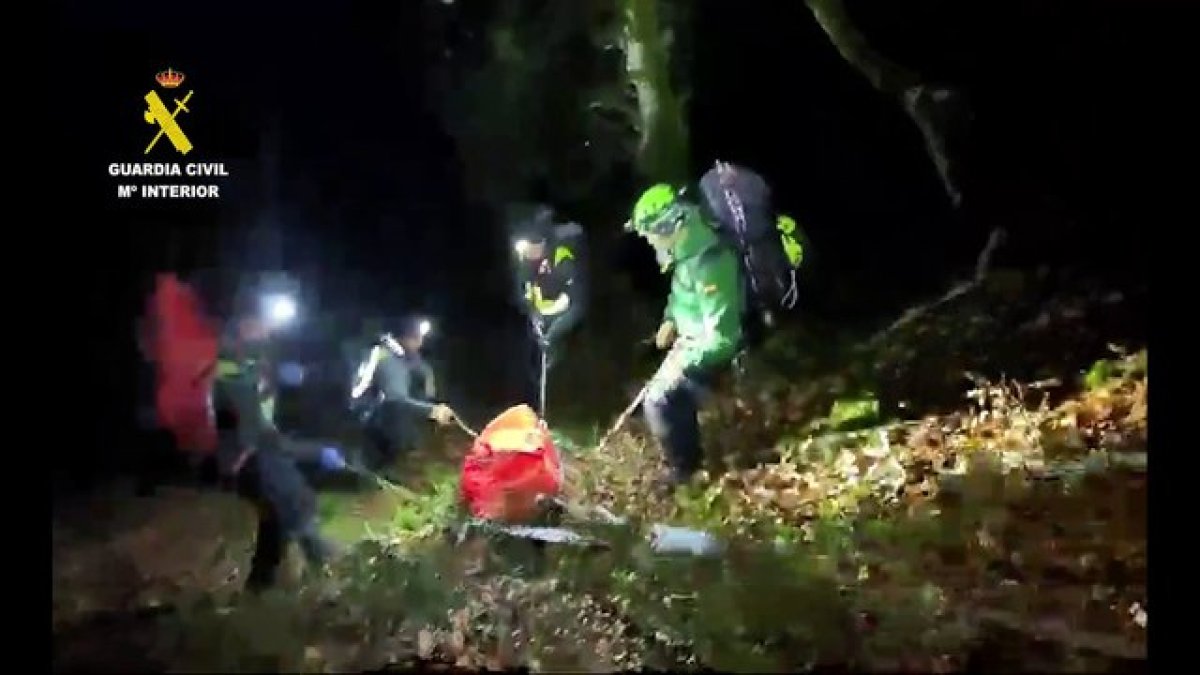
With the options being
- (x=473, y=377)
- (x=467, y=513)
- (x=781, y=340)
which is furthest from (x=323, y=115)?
(x=781, y=340)

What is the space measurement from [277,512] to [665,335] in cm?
99

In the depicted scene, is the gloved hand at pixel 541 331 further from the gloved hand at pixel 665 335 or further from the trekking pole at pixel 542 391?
the gloved hand at pixel 665 335

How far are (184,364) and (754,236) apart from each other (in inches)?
53.3

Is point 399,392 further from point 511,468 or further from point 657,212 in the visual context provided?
point 657,212

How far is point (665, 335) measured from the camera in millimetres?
3100

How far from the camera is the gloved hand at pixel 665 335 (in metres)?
3.10

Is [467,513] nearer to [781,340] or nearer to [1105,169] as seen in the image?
[781,340]

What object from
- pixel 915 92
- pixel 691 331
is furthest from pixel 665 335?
pixel 915 92

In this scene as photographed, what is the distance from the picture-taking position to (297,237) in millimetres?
3074

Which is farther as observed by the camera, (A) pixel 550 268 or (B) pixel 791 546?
(A) pixel 550 268

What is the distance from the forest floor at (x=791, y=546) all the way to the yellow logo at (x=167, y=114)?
0.81 m

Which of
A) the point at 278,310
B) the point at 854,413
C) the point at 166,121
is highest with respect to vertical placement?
the point at 166,121

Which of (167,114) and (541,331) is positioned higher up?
(167,114)

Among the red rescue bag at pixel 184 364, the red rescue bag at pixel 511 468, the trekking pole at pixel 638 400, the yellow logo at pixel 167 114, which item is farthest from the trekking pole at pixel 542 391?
the yellow logo at pixel 167 114
